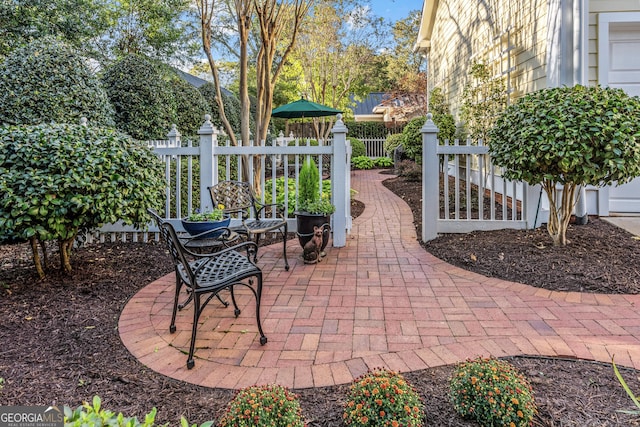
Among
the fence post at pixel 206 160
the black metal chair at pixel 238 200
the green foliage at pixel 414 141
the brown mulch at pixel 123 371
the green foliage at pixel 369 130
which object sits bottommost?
the brown mulch at pixel 123 371

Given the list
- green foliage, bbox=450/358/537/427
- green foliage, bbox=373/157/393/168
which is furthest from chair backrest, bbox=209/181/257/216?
green foliage, bbox=373/157/393/168

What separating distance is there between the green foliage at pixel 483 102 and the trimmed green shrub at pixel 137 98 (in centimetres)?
608

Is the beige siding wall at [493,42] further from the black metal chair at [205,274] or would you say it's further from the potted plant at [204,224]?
the black metal chair at [205,274]

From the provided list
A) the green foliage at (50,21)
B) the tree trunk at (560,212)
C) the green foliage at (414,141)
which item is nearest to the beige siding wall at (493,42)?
the green foliage at (414,141)

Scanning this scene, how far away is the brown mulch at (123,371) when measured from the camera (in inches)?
72.5

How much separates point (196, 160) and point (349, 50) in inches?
447

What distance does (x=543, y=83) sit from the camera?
5.62 m

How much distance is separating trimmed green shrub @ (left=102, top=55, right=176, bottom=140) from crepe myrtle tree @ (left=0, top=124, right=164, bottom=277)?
4.16m

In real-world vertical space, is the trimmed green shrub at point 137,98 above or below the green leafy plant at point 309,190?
above

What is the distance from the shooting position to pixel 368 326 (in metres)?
2.79

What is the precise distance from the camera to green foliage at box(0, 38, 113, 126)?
512 cm

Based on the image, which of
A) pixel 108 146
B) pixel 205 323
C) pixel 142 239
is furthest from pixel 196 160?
pixel 205 323

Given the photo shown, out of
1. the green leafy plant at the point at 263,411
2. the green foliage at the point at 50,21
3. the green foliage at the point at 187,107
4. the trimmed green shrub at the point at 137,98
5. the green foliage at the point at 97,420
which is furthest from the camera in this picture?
the green foliage at the point at 187,107

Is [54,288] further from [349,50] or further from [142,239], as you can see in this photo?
[349,50]
